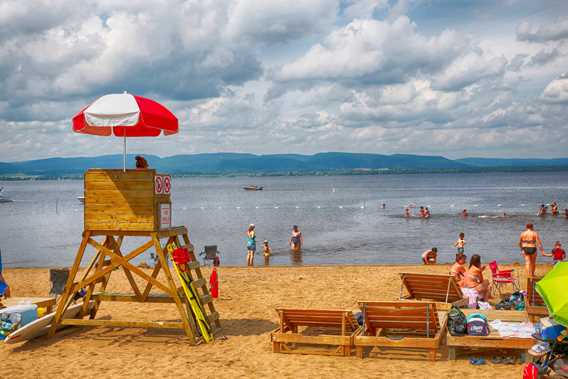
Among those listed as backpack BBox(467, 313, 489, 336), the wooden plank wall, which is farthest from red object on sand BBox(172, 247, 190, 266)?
backpack BBox(467, 313, 489, 336)

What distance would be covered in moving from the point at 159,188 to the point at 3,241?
34.0m

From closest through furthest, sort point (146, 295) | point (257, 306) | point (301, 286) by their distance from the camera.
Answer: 1. point (146, 295)
2. point (257, 306)
3. point (301, 286)

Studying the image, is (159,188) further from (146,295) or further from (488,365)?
(488,365)

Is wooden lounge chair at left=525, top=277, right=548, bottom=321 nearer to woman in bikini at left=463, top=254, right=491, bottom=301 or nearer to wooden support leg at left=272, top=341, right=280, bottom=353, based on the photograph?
woman in bikini at left=463, top=254, right=491, bottom=301

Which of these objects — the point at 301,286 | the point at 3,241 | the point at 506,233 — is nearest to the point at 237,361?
the point at 301,286

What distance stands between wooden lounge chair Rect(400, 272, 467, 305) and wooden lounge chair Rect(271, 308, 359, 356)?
2.74 metres

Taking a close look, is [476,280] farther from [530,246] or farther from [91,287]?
[91,287]

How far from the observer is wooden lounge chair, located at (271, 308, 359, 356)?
9.33 metres

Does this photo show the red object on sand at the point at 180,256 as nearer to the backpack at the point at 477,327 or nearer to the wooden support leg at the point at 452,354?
the wooden support leg at the point at 452,354

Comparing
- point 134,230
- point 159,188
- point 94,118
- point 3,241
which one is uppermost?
point 94,118

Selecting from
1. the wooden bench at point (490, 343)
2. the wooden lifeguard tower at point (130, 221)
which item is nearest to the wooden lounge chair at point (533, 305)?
the wooden bench at point (490, 343)

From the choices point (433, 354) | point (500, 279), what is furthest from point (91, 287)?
point (500, 279)

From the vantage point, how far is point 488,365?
8.64 meters

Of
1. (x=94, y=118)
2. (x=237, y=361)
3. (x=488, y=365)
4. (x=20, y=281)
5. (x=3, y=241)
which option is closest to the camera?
(x=488, y=365)
